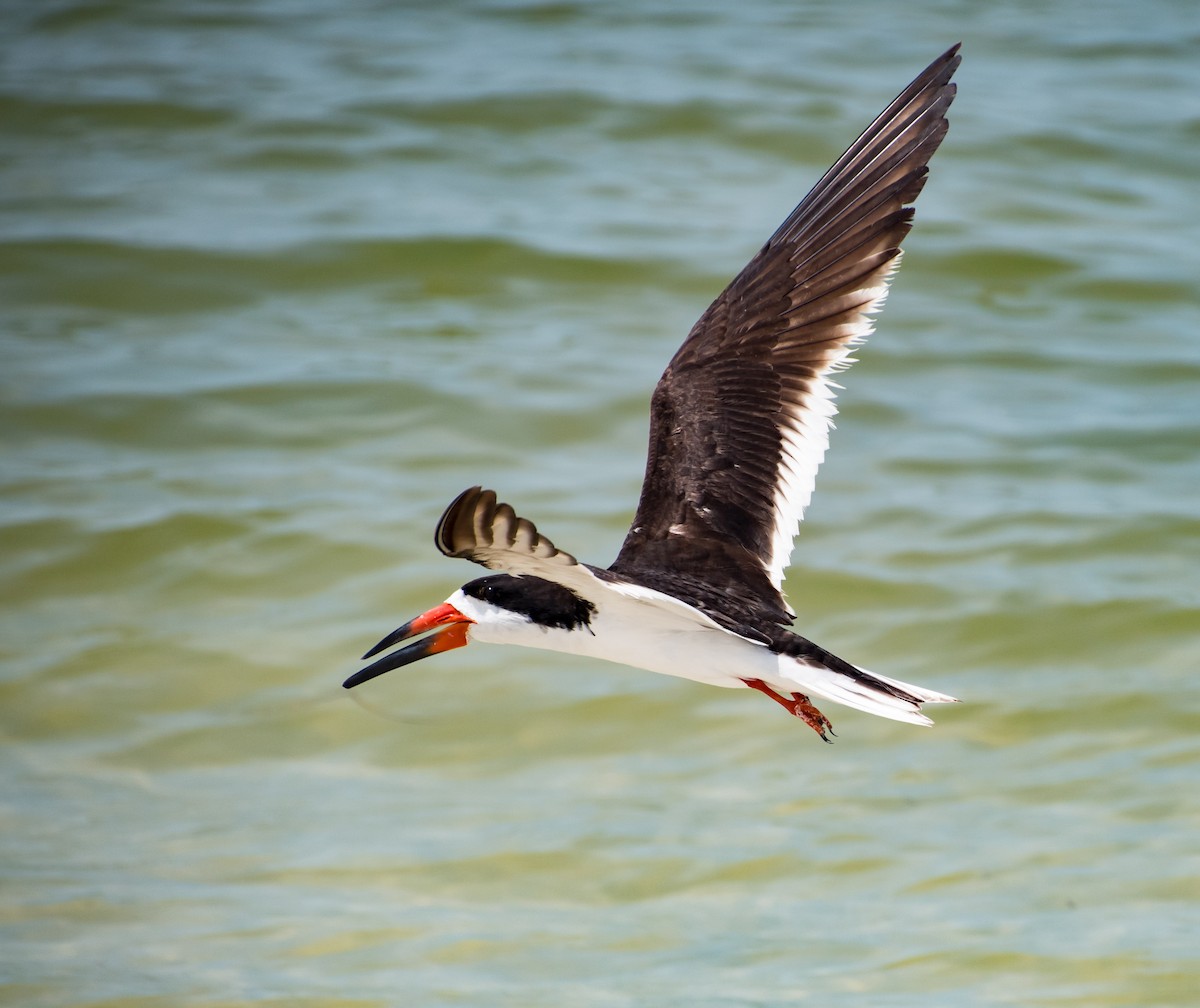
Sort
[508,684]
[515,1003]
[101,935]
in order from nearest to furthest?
[515,1003]
[101,935]
[508,684]

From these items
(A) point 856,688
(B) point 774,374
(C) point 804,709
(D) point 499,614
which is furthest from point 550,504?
(A) point 856,688

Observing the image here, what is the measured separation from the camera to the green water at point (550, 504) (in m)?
7.47

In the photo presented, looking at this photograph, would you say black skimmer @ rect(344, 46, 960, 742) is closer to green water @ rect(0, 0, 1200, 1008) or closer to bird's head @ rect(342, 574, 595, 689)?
bird's head @ rect(342, 574, 595, 689)

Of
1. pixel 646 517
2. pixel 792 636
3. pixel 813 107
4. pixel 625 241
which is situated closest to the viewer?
pixel 792 636

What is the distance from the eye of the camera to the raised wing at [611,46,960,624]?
6.03 metres

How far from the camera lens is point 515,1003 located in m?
6.98

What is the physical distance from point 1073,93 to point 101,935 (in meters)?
11.8

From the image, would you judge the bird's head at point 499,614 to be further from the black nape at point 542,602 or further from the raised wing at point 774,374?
the raised wing at point 774,374

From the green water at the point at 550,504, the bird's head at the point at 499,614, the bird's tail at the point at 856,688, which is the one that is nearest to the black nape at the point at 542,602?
the bird's head at the point at 499,614

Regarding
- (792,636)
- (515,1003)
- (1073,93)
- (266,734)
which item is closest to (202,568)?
(266,734)

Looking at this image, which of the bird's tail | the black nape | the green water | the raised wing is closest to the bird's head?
the black nape

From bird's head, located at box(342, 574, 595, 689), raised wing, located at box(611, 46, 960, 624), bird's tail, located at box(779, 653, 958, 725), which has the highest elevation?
raised wing, located at box(611, 46, 960, 624)

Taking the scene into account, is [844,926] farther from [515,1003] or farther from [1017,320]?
[1017,320]

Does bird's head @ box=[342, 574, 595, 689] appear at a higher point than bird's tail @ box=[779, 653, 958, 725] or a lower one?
higher
